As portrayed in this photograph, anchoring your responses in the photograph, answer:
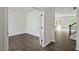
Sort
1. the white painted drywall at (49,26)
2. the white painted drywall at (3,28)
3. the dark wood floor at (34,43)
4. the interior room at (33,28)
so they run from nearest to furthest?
the white painted drywall at (3,28) < the interior room at (33,28) < the dark wood floor at (34,43) < the white painted drywall at (49,26)

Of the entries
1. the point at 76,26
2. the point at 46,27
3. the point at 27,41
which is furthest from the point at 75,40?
the point at 27,41

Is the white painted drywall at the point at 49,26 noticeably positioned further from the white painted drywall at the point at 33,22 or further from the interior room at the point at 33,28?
the white painted drywall at the point at 33,22

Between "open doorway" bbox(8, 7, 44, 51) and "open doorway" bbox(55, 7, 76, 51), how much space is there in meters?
0.42

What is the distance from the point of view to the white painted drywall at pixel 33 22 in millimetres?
1833

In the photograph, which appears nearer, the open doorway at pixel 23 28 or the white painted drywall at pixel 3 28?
the white painted drywall at pixel 3 28

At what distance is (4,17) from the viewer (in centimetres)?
149

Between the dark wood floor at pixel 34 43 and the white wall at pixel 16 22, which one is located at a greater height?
the white wall at pixel 16 22

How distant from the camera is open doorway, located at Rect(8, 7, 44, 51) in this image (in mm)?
1664

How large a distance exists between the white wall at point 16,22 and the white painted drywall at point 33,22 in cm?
8

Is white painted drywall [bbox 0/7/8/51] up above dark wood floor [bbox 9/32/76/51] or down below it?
above

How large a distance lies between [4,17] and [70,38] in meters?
1.36

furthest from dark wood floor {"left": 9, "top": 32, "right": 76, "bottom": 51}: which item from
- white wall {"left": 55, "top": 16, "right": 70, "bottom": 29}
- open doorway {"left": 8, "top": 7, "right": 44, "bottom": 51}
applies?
white wall {"left": 55, "top": 16, "right": 70, "bottom": 29}

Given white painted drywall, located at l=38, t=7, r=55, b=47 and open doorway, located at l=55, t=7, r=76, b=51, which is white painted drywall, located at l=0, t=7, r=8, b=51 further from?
open doorway, located at l=55, t=7, r=76, b=51

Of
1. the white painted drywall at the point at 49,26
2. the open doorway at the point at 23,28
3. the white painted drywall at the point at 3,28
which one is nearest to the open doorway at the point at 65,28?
the white painted drywall at the point at 49,26
